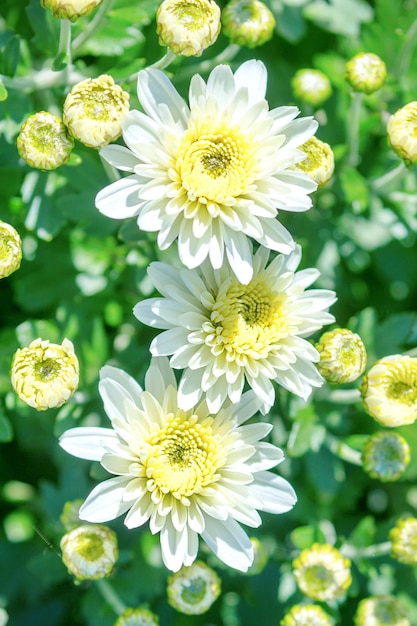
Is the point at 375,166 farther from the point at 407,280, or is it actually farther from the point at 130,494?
the point at 130,494

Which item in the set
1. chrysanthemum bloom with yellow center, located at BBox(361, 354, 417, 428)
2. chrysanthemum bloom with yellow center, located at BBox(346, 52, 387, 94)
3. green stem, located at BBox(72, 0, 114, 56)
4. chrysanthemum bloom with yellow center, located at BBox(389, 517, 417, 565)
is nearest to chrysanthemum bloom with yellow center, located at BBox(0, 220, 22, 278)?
→ green stem, located at BBox(72, 0, 114, 56)

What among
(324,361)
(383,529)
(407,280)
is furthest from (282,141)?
(383,529)

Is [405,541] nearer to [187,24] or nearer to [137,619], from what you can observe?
[137,619]

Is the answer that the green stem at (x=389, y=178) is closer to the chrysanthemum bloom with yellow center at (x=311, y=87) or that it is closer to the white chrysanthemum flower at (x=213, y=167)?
the chrysanthemum bloom with yellow center at (x=311, y=87)

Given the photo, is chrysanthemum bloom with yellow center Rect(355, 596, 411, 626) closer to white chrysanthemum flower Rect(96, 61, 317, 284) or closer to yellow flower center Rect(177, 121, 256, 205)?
white chrysanthemum flower Rect(96, 61, 317, 284)

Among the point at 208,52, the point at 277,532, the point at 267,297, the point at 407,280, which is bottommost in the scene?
the point at 277,532

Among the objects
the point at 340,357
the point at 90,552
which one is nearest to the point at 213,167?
the point at 340,357

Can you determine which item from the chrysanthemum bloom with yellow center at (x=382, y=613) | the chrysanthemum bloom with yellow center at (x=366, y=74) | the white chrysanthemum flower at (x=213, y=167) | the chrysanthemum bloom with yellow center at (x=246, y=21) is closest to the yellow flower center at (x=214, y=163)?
the white chrysanthemum flower at (x=213, y=167)

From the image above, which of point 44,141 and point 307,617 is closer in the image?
point 44,141
